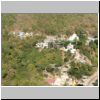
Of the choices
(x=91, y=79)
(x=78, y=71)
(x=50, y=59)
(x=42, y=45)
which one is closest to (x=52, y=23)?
(x=42, y=45)

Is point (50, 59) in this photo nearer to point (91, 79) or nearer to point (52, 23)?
point (52, 23)

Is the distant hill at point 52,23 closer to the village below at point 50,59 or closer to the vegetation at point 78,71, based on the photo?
the village below at point 50,59

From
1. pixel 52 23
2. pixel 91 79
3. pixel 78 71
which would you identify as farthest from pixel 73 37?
pixel 91 79

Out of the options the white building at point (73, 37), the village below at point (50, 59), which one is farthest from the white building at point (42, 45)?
the white building at point (73, 37)

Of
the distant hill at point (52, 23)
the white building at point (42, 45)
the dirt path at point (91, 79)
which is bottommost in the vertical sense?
the dirt path at point (91, 79)

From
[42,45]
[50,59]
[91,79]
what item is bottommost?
[91,79]

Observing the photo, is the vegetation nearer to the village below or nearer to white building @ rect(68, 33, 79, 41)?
the village below

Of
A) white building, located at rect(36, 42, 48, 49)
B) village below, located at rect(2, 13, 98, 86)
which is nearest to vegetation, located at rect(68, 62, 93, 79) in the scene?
village below, located at rect(2, 13, 98, 86)

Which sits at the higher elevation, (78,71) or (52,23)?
(52,23)

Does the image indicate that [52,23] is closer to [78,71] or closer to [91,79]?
[78,71]
